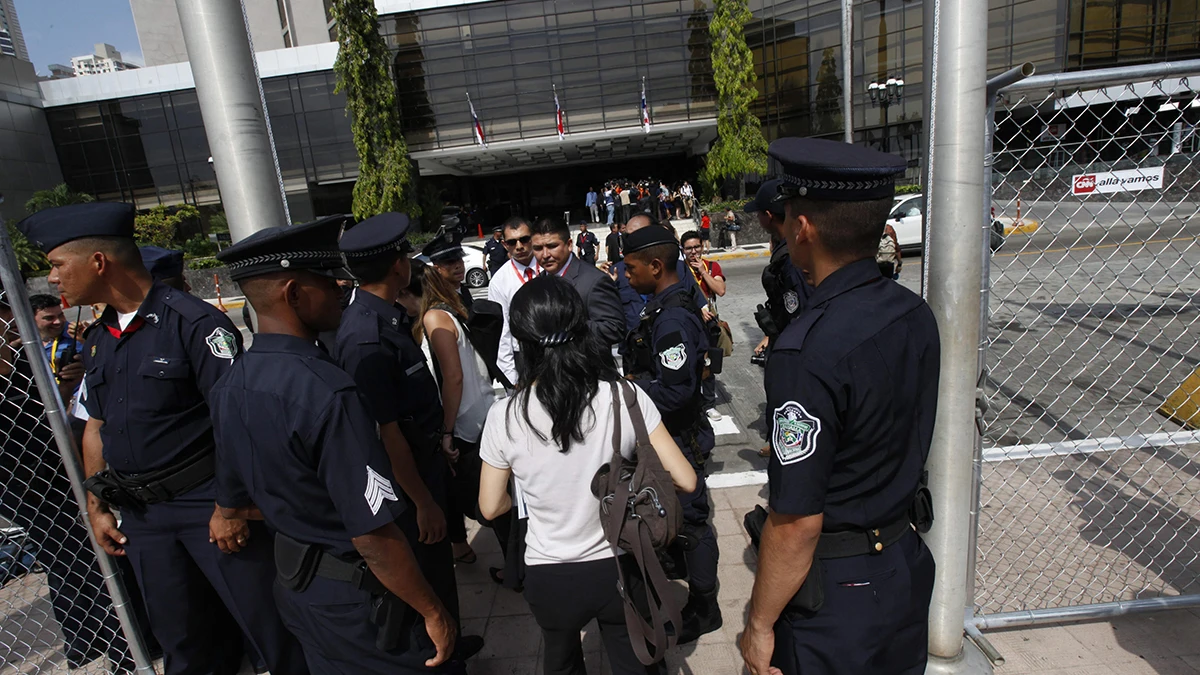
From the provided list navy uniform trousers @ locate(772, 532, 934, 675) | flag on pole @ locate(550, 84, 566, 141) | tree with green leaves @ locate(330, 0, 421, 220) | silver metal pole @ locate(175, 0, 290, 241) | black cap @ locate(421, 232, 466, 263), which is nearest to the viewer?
navy uniform trousers @ locate(772, 532, 934, 675)

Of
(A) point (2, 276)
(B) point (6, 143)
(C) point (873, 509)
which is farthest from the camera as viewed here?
(B) point (6, 143)

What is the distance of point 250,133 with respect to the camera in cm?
230

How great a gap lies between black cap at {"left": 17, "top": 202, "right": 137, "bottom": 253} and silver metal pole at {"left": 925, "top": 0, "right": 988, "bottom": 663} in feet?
10.1

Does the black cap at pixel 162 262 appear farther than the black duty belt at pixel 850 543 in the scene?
Yes

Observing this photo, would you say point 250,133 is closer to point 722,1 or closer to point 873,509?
point 873,509

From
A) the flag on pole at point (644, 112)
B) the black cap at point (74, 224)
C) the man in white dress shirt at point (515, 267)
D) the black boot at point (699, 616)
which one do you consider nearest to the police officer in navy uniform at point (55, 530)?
the black cap at point (74, 224)

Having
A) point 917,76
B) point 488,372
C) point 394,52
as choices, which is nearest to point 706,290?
point 488,372

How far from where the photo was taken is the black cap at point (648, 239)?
10.8 feet

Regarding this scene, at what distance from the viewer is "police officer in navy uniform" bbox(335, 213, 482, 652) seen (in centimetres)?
254

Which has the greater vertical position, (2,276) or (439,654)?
(2,276)

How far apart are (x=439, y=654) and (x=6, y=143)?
38419mm

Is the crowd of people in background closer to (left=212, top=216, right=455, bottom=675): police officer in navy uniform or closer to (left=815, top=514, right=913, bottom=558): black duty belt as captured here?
(left=212, top=216, right=455, bottom=675): police officer in navy uniform

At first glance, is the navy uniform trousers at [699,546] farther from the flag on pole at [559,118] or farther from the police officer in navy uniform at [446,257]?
the flag on pole at [559,118]

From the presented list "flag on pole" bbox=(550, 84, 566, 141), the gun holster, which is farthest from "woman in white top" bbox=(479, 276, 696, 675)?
"flag on pole" bbox=(550, 84, 566, 141)
